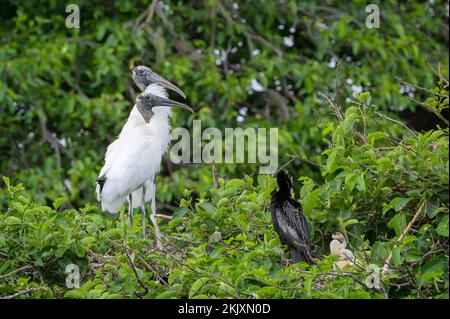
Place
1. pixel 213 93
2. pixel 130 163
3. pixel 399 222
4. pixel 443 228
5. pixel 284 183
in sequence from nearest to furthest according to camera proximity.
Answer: pixel 443 228, pixel 399 222, pixel 284 183, pixel 130 163, pixel 213 93

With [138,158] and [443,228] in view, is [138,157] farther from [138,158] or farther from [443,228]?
[443,228]

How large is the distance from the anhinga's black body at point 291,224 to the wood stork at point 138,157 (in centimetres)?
105

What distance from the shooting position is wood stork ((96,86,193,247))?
5754 millimetres

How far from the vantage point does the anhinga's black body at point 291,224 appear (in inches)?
174

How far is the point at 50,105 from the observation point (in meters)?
8.80

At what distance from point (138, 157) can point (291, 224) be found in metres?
1.60

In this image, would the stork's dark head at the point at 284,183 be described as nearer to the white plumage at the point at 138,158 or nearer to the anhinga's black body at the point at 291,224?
the anhinga's black body at the point at 291,224

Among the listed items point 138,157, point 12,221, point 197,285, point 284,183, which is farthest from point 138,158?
point 197,285

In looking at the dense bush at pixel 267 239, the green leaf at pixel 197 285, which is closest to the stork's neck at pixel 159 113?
the dense bush at pixel 267 239

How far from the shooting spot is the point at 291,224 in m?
4.46

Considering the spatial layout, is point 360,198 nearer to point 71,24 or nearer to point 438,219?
point 438,219

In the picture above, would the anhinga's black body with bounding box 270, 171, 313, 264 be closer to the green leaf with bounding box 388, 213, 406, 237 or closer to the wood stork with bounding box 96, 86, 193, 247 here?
the green leaf with bounding box 388, 213, 406, 237

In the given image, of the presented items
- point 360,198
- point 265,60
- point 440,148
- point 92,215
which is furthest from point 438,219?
point 265,60
